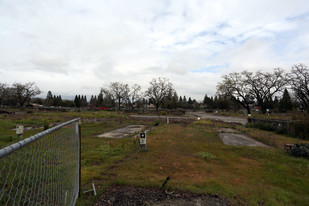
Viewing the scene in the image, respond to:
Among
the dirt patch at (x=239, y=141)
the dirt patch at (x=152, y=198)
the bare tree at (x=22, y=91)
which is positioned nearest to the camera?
the dirt patch at (x=152, y=198)

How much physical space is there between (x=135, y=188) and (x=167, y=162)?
2288mm

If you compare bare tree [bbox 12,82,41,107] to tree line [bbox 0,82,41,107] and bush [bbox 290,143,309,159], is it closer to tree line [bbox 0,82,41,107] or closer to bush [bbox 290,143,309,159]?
tree line [bbox 0,82,41,107]

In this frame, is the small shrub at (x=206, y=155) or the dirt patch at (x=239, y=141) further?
the dirt patch at (x=239, y=141)

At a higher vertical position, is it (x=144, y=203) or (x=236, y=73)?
(x=236, y=73)

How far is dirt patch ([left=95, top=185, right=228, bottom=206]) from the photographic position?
3.61m

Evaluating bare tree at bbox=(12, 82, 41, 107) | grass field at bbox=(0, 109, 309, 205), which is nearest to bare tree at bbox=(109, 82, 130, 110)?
bare tree at bbox=(12, 82, 41, 107)

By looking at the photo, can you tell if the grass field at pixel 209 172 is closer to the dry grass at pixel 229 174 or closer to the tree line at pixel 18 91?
the dry grass at pixel 229 174

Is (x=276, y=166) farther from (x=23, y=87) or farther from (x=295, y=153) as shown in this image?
(x=23, y=87)

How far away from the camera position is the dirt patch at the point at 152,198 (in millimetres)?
3613

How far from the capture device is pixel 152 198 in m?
3.78

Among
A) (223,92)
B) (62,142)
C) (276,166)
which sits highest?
(223,92)

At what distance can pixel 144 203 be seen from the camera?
11.8 ft

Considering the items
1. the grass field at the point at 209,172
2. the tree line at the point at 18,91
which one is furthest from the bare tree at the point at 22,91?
the grass field at the point at 209,172

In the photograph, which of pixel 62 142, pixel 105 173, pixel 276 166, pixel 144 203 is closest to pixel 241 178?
pixel 276 166
